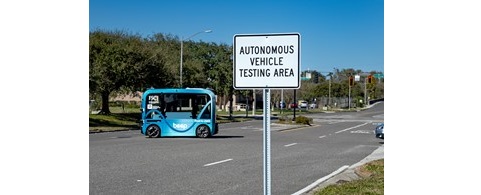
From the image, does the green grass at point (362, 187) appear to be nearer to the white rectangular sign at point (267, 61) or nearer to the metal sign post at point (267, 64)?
the metal sign post at point (267, 64)

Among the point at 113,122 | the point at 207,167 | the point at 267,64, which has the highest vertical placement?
the point at 267,64

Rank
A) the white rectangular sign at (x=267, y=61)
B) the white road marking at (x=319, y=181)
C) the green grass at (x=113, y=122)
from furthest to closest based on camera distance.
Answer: the green grass at (x=113, y=122), the white road marking at (x=319, y=181), the white rectangular sign at (x=267, y=61)

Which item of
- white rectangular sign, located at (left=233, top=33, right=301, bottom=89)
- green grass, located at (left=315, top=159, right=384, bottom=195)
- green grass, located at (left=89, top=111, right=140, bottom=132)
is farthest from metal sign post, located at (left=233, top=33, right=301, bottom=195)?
green grass, located at (left=89, top=111, right=140, bottom=132)

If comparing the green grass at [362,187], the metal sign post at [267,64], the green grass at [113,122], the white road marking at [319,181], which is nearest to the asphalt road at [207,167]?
the white road marking at [319,181]

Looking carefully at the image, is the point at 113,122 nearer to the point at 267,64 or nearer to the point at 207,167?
the point at 207,167

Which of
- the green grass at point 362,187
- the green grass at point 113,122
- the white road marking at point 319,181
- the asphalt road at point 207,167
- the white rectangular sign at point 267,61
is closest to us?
the white rectangular sign at point 267,61

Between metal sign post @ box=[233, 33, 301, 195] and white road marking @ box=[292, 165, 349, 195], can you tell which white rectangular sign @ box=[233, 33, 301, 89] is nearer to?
metal sign post @ box=[233, 33, 301, 195]

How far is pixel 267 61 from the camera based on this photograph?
22.0ft

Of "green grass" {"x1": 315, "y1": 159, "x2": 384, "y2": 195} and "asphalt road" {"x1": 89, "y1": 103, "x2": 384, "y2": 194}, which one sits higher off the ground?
"green grass" {"x1": 315, "y1": 159, "x2": 384, "y2": 195}

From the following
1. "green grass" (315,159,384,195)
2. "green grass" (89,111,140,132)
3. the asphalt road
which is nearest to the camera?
"green grass" (315,159,384,195)

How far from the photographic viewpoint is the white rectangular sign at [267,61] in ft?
21.7

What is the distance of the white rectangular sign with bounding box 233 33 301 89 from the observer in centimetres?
662

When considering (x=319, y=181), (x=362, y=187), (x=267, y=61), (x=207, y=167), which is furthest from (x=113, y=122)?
(x=267, y=61)

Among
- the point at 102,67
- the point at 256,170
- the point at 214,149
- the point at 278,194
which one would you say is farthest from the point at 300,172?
the point at 102,67
